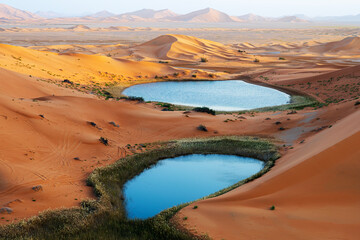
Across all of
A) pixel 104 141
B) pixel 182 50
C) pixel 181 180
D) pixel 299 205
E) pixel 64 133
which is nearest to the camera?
pixel 299 205

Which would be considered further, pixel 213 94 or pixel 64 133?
pixel 213 94

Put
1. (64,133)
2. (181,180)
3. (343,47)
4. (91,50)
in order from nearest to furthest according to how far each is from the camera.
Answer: (181,180) < (64,133) < (91,50) < (343,47)

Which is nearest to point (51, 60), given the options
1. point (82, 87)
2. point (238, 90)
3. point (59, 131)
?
point (82, 87)

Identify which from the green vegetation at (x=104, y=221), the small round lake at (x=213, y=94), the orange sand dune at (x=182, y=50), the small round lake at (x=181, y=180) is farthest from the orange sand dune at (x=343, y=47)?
the green vegetation at (x=104, y=221)

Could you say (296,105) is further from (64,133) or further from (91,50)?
(91,50)

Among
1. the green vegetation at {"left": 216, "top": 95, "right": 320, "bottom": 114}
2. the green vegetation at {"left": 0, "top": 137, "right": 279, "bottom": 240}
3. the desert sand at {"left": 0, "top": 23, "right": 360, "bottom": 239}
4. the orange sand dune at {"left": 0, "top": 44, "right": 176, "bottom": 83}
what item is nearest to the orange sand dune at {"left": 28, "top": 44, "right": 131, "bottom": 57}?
the orange sand dune at {"left": 0, "top": 44, "right": 176, "bottom": 83}

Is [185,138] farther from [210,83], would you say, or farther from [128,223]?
[210,83]

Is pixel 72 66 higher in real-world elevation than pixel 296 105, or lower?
higher

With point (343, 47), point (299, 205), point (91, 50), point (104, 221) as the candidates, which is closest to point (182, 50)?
point (91, 50)

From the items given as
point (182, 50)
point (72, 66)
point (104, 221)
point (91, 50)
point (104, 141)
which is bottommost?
point (104, 221)
